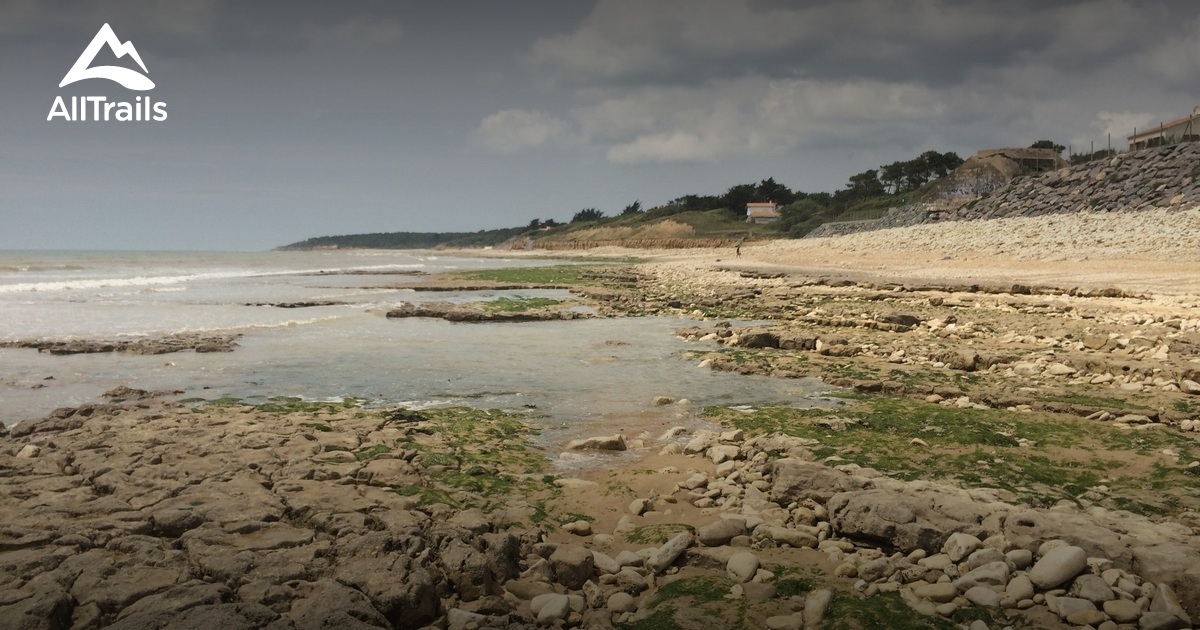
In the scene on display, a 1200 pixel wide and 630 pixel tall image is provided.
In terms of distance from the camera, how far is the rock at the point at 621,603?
172 inches

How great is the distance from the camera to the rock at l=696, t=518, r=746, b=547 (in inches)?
206

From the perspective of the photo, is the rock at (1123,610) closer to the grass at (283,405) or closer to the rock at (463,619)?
the rock at (463,619)

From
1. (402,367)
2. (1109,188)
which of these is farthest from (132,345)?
(1109,188)

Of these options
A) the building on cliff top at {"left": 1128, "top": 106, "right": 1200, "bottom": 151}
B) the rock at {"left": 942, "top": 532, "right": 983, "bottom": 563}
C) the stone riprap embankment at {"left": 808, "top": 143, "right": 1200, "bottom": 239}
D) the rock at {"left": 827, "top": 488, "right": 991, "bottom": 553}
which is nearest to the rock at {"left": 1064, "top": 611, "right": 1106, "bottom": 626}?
the rock at {"left": 942, "top": 532, "right": 983, "bottom": 563}

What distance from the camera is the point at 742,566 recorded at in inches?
187

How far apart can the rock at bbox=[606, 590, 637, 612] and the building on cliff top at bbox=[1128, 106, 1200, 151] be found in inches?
2397

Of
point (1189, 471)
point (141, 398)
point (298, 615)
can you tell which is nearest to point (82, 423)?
point (141, 398)

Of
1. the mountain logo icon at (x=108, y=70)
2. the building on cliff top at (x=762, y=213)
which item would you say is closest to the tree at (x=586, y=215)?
the building on cliff top at (x=762, y=213)

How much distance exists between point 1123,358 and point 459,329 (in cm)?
1332

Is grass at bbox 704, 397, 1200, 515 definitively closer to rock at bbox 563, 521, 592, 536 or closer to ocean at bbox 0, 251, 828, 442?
ocean at bbox 0, 251, 828, 442

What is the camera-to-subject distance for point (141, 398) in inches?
403

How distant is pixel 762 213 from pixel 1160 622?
349 feet

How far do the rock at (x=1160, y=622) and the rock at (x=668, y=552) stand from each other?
8.13ft

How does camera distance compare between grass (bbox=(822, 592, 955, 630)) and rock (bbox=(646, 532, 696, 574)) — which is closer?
grass (bbox=(822, 592, 955, 630))
